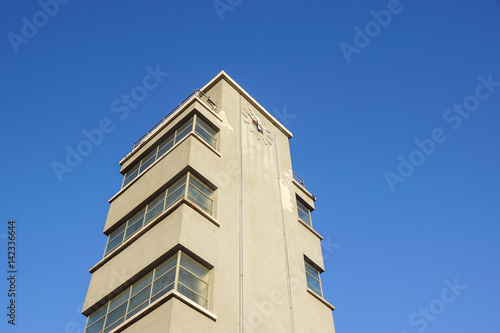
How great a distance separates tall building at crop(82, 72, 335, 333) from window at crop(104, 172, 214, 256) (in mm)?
59

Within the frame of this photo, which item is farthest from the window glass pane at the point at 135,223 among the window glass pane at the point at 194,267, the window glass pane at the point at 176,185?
the window glass pane at the point at 194,267

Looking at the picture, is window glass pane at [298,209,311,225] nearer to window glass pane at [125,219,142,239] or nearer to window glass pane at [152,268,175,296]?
window glass pane at [125,219,142,239]

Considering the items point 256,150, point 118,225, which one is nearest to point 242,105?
point 256,150

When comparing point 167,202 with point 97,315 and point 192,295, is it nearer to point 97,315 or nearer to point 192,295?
point 192,295

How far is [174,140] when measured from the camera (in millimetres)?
24344

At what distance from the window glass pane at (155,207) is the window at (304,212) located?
7.97 meters

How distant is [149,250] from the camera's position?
746 inches

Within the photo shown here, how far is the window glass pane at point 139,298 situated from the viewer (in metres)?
17.8

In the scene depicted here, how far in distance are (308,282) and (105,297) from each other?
893 centimetres

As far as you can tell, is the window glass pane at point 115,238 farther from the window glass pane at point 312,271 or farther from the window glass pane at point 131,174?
the window glass pane at point 312,271

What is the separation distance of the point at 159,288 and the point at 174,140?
8.84m

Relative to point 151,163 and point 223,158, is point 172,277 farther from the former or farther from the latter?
point 151,163

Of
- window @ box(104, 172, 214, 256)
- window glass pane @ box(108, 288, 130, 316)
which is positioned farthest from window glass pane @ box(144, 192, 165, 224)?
window glass pane @ box(108, 288, 130, 316)

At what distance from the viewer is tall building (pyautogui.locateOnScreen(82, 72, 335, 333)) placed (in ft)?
57.1
